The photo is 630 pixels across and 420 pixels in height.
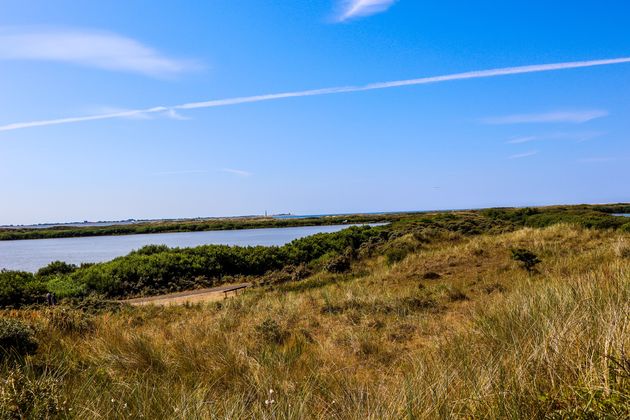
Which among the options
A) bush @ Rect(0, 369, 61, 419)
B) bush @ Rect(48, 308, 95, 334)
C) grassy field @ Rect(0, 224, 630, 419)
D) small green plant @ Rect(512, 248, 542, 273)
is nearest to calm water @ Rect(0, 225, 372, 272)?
bush @ Rect(48, 308, 95, 334)

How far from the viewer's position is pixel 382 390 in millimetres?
4430

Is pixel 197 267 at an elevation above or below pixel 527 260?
below

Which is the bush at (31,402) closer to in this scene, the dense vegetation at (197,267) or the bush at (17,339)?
the bush at (17,339)

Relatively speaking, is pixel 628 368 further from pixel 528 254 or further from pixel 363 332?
pixel 528 254

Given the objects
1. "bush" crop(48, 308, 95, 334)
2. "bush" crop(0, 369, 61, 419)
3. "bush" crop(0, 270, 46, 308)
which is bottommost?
"bush" crop(0, 270, 46, 308)

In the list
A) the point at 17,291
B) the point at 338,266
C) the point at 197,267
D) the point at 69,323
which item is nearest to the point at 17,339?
the point at 69,323

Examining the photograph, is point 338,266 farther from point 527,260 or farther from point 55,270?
point 55,270

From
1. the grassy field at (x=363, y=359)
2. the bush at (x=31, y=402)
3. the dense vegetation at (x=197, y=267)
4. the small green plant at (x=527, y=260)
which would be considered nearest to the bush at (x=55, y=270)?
the dense vegetation at (x=197, y=267)

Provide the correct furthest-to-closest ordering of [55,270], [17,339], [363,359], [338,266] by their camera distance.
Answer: [55,270] < [338,266] < [363,359] < [17,339]

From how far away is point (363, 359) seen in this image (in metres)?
7.09

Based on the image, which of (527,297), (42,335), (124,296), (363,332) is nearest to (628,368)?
(527,297)

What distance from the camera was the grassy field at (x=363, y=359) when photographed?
3.26m

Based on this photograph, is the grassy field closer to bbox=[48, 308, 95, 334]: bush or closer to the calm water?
bbox=[48, 308, 95, 334]: bush

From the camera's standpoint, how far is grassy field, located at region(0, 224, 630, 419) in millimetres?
3256
